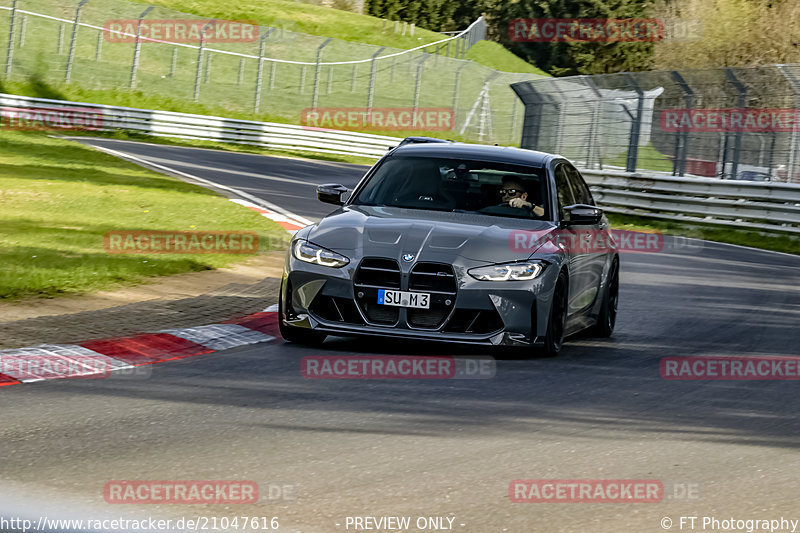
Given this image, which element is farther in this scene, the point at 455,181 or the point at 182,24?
the point at 182,24

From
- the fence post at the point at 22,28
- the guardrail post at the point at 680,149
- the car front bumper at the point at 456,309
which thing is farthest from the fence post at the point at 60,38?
the car front bumper at the point at 456,309

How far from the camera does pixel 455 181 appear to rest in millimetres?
9945

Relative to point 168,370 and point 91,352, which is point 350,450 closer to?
point 168,370

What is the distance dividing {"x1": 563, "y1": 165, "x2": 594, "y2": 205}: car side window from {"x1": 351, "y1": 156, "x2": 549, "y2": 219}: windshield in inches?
36.6

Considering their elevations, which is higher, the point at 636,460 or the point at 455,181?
the point at 455,181

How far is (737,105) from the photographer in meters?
24.4

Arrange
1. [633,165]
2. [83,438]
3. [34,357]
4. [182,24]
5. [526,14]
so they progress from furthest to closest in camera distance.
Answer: [526,14], [182,24], [633,165], [34,357], [83,438]

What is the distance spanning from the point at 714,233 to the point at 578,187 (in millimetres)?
14799

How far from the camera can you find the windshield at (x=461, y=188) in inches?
386

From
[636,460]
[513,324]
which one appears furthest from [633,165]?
[636,460]

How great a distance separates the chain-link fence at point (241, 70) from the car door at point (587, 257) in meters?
39.9

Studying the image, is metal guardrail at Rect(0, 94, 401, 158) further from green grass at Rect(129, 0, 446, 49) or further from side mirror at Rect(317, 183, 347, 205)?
side mirror at Rect(317, 183, 347, 205)

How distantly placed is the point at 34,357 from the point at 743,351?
553 cm

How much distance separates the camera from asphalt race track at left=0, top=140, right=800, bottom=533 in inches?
201
